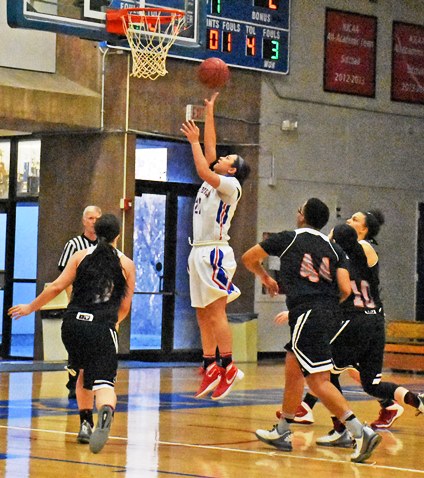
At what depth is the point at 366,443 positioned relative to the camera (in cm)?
771

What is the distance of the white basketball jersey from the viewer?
34.3 feet

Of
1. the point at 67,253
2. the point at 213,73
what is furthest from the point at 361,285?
the point at 67,253

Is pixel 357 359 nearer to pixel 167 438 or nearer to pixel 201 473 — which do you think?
pixel 167 438

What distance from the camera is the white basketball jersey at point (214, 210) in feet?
34.3

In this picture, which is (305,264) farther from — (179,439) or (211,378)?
(211,378)

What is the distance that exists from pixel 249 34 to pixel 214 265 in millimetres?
8265

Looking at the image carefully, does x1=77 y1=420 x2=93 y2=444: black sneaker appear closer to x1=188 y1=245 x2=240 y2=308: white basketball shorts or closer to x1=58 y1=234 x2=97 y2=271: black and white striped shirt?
x1=188 y1=245 x2=240 y2=308: white basketball shorts

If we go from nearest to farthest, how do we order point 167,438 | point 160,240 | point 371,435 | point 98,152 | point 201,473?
point 201,473
point 371,435
point 167,438
point 98,152
point 160,240

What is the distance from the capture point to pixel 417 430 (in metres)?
9.92

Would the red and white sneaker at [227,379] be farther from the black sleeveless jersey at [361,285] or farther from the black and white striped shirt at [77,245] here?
the black and white striped shirt at [77,245]

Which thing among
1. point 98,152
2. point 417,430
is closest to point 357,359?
point 417,430

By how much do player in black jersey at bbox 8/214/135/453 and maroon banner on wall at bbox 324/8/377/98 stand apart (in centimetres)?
1188

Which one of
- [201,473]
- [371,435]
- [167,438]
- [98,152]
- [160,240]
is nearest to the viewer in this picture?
[201,473]

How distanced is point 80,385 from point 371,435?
211 centimetres
